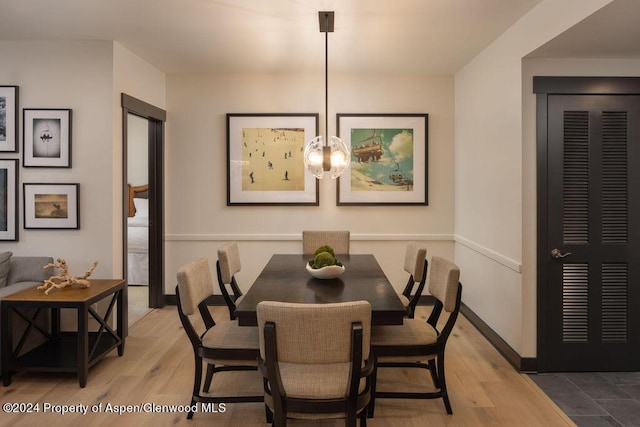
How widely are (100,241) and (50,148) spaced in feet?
2.84

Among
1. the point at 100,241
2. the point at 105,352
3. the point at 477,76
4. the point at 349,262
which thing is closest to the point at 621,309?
the point at 349,262

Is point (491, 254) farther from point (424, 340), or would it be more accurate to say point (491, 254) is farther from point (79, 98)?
point (79, 98)

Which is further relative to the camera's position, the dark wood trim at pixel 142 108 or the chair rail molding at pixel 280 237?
the chair rail molding at pixel 280 237

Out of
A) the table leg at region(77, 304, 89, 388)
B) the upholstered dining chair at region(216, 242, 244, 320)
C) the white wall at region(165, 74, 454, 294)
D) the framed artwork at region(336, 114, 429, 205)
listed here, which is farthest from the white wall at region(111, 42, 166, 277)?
the framed artwork at region(336, 114, 429, 205)

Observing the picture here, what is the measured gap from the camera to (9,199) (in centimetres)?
376

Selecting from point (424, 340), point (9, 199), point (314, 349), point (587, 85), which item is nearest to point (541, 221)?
point (587, 85)

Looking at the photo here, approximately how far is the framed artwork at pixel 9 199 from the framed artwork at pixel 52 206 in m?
0.09

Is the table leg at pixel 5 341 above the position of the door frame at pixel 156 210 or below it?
below

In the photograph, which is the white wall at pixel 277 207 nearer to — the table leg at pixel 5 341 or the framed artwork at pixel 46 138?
the framed artwork at pixel 46 138

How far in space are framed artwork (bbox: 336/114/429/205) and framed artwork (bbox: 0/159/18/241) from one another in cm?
299

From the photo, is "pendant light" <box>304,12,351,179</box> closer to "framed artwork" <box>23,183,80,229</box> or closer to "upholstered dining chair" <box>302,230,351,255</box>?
"upholstered dining chair" <box>302,230,351,255</box>

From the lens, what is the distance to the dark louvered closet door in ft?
10.6

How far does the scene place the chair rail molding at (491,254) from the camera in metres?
3.33

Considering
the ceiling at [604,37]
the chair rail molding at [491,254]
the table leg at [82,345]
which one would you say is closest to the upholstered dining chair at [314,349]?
the table leg at [82,345]
